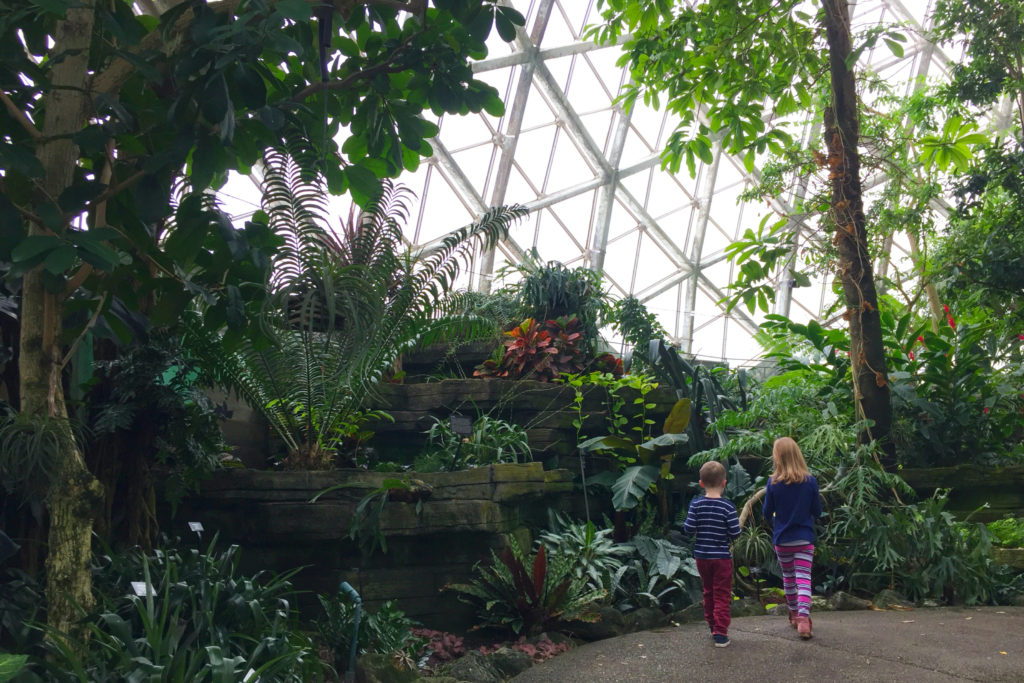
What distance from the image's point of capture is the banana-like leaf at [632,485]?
235 inches

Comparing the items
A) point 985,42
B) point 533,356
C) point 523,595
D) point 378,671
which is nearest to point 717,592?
point 523,595

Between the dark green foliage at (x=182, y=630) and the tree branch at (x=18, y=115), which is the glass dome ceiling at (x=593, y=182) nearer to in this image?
the dark green foliage at (x=182, y=630)

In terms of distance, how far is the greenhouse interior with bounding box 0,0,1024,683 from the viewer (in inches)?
110

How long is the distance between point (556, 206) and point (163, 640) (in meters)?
13.8

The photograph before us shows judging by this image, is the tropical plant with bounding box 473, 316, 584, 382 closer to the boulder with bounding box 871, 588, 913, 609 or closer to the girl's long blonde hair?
the girl's long blonde hair

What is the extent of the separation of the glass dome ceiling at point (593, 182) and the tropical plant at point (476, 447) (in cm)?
562

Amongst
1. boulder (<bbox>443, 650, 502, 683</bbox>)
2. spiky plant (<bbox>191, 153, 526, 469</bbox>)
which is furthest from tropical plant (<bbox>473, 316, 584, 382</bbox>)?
boulder (<bbox>443, 650, 502, 683</bbox>)

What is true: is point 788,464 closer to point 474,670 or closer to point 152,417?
point 474,670

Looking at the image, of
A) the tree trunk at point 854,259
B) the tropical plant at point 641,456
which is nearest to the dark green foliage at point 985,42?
the tree trunk at point 854,259

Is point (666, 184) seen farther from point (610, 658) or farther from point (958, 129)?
point (610, 658)

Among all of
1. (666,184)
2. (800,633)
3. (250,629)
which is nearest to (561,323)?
(800,633)

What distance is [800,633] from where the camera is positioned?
426cm

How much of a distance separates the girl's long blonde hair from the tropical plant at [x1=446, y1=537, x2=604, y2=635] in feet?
3.98

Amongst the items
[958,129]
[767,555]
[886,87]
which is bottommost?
[767,555]
